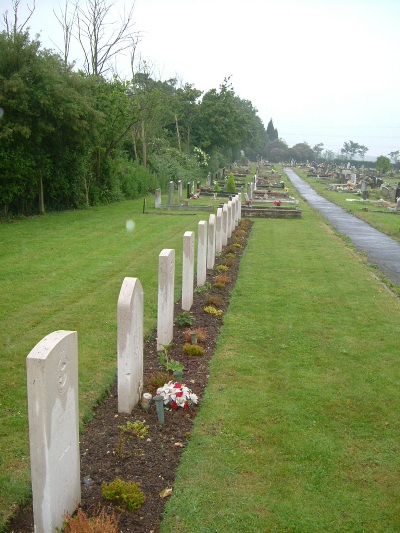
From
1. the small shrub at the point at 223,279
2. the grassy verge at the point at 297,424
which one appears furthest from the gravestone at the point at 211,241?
the grassy verge at the point at 297,424

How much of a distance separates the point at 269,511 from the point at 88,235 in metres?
12.9

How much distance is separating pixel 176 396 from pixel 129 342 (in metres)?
0.76

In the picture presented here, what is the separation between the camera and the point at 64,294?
900 cm

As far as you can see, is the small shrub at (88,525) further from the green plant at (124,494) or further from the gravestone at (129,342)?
the gravestone at (129,342)

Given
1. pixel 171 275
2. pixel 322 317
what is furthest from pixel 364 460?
pixel 322 317

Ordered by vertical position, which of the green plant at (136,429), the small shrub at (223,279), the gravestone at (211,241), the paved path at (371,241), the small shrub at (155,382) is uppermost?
the gravestone at (211,241)

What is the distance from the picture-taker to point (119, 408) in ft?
16.4

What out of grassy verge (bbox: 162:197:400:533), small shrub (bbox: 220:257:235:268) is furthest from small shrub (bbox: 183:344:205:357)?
small shrub (bbox: 220:257:235:268)

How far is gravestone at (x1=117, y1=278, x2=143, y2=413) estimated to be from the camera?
15.4 ft

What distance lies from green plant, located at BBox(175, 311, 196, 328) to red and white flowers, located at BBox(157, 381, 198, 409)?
2282mm

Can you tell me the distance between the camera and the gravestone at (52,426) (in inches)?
120

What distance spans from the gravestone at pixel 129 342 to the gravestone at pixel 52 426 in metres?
1.23

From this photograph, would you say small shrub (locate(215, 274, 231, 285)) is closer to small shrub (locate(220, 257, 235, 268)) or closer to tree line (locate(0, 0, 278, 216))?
small shrub (locate(220, 257, 235, 268))

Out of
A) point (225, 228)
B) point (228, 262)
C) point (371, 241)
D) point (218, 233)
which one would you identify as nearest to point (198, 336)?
point (228, 262)
